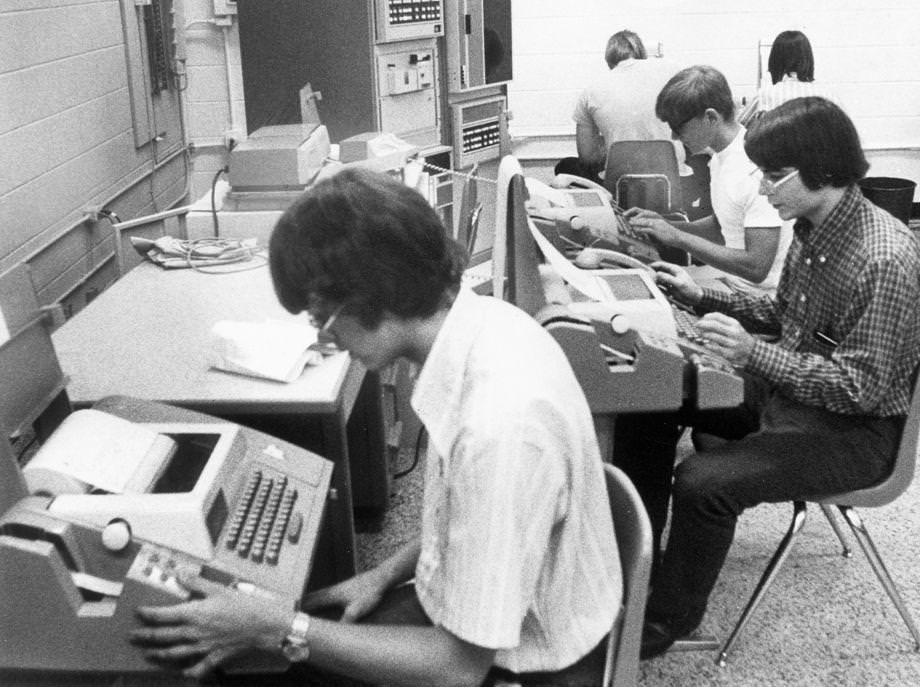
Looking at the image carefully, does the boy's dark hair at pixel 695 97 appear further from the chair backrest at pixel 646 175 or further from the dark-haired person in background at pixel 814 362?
the dark-haired person in background at pixel 814 362

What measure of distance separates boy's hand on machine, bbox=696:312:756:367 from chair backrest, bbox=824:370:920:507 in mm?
317

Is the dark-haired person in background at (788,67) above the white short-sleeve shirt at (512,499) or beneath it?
above

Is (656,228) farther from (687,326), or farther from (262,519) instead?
(262,519)

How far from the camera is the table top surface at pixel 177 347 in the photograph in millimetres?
1844

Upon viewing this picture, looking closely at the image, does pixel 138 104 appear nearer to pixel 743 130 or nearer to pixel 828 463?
pixel 743 130

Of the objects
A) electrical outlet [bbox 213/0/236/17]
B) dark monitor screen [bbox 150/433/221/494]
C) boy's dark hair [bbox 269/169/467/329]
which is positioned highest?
electrical outlet [bbox 213/0/236/17]

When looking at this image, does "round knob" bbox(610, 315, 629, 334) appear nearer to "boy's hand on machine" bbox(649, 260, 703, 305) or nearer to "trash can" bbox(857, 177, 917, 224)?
"boy's hand on machine" bbox(649, 260, 703, 305)

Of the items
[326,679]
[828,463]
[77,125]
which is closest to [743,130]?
[828,463]

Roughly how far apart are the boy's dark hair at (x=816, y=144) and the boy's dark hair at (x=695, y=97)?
A: 2.84 ft

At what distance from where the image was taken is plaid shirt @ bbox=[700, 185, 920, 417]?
1903 millimetres

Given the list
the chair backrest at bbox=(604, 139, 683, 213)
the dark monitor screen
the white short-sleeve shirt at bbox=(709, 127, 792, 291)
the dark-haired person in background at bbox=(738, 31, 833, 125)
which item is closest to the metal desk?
the dark monitor screen

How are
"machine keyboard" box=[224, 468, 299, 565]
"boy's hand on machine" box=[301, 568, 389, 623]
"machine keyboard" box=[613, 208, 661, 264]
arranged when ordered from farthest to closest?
"machine keyboard" box=[613, 208, 661, 264] < "boy's hand on machine" box=[301, 568, 389, 623] < "machine keyboard" box=[224, 468, 299, 565]

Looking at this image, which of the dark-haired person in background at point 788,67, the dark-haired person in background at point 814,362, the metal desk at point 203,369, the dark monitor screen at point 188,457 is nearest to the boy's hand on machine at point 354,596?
the dark monitor screen at point 188,457

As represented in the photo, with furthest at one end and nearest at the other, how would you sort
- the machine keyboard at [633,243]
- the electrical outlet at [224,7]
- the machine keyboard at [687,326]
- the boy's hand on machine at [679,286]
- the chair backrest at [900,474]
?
1. the electrical outlet at [224,7]
2. the machine keyboard at [633,243]
3. the boy's hand on machine at [679,286]
4. the machine keyboard at [687,326]
5. the chair backrest at [900,474]
